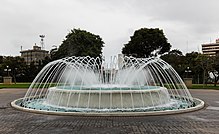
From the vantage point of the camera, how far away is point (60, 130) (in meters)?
7.77

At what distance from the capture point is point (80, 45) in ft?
165

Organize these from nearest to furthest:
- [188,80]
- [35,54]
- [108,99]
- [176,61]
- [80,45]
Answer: [108,99] → [188,80] → [80,45] → [176,61] → [35,54]

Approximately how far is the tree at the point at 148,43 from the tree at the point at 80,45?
7848 mm

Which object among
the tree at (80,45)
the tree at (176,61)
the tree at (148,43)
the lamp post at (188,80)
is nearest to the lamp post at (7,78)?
the tree at (80,45)

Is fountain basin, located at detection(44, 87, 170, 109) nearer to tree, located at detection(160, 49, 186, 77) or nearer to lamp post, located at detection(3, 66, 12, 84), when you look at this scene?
lamp post, located at detection(3, 66, 12, 84)

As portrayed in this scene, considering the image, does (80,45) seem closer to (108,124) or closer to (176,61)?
(176,61)

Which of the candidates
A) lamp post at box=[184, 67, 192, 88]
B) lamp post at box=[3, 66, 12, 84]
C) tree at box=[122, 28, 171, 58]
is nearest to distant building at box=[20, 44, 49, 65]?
lamp post at box=[3, 66, 12, 84]

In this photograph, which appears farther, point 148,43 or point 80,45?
point 148,43

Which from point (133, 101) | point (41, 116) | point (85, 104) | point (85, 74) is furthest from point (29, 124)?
point (85, 74)

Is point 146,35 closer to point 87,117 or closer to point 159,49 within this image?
point 159,49

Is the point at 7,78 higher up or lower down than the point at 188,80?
higher up

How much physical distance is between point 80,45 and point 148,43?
48.8 ft

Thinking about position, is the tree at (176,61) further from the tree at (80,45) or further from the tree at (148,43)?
the tree at (80,45)

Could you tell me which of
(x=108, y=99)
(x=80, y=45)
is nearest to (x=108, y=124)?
(x=108, y=99)
